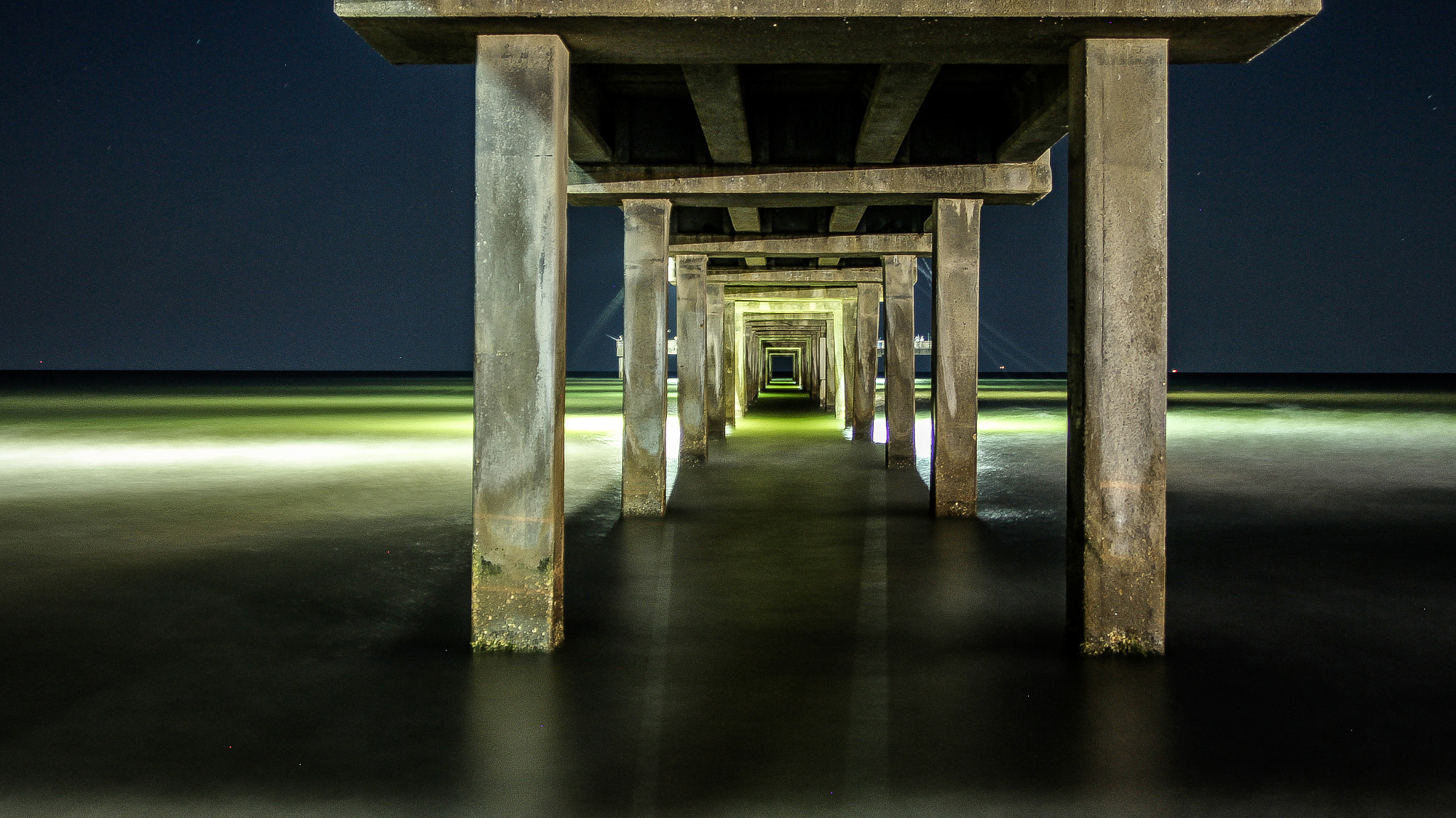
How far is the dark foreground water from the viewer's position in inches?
197

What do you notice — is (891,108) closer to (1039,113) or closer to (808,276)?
(1039,113)

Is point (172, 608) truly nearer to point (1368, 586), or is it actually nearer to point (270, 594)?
point (270, 594)

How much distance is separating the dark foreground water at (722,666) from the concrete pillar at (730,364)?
17671 millimetres

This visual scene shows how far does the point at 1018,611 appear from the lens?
8.45 metres

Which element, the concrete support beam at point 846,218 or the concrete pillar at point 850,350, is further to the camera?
the concrete pillar at point 850,350

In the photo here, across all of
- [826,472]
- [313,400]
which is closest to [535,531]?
[826,472]

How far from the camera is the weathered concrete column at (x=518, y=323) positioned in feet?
22.8

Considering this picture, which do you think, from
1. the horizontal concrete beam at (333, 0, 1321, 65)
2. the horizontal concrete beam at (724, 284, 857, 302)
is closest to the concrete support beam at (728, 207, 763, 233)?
the horizontal concrete beam at (333, 0, 1321, 65)

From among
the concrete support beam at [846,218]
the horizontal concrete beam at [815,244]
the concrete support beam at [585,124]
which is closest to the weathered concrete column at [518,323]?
the concrete support beam at [585,124]

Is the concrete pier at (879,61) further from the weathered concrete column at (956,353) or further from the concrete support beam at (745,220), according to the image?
the concrete support beam at (745,220)

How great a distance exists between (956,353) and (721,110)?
4902 millimetres

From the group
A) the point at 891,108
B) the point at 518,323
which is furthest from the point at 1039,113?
the point at 518,323

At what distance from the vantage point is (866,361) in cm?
2627

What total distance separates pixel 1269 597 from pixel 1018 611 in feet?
7.80
